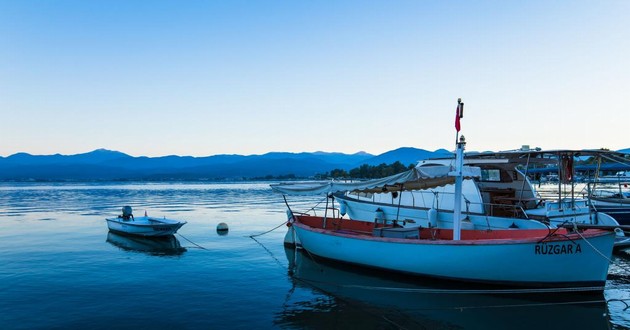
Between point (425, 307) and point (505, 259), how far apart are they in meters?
3.08

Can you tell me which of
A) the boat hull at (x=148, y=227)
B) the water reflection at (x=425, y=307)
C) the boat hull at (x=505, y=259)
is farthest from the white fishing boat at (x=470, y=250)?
the boat hull at (x=148, y=227)

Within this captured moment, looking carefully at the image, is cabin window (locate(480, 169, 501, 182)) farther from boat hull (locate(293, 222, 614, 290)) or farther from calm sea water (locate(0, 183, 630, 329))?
boat hull (locate(293, 222, 614, 290))

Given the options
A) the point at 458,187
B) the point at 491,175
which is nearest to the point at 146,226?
the point at 458,187

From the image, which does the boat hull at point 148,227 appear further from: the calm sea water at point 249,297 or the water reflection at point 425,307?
the water reflection at point 425,307

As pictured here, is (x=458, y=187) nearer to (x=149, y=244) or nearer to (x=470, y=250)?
(x=470, y=250)

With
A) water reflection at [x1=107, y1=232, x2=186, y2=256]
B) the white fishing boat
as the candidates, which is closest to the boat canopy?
the white fishing boat

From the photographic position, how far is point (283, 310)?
13.9m

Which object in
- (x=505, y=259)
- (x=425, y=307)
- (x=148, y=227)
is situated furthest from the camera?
(x=148, y=227)

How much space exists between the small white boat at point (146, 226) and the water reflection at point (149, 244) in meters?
0.41

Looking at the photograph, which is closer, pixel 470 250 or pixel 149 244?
pixel 470 250

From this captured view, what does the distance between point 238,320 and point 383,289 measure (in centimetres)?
566

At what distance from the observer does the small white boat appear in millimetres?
28047

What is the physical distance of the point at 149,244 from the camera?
2720 cm

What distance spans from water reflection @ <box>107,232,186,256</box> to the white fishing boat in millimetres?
9387
